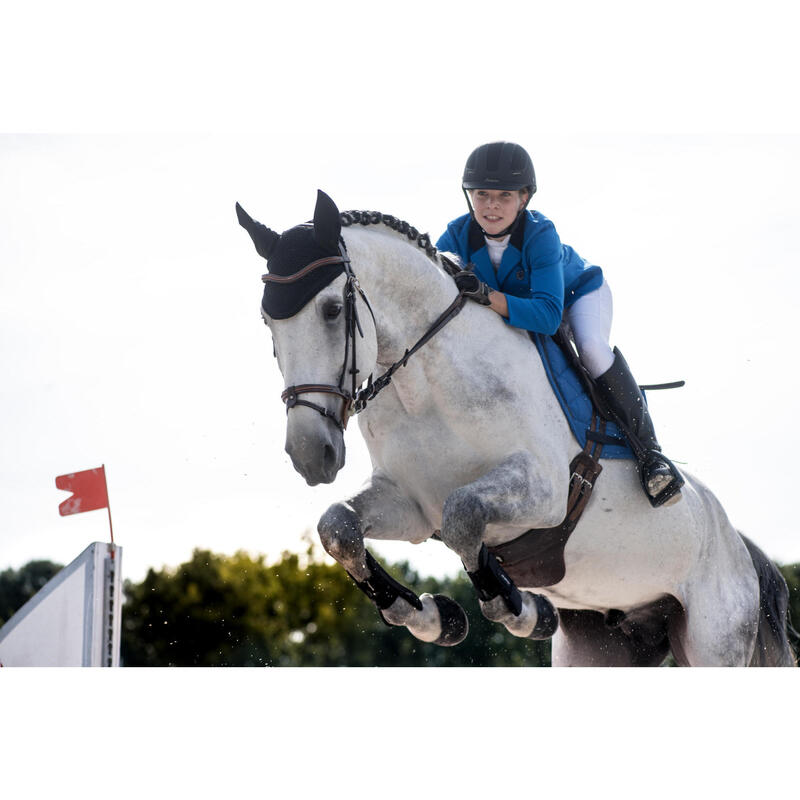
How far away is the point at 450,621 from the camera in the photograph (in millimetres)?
3693

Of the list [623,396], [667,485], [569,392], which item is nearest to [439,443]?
[569,392]

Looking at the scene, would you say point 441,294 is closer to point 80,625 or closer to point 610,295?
point 610,295

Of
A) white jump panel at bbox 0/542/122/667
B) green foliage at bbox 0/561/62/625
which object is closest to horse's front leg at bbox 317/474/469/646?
white jump panel at bbox 0/542/122/667

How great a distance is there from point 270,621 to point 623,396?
54.0 feet

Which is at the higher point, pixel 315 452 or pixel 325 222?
pixel 325 222

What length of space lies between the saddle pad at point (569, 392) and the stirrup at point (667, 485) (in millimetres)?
111

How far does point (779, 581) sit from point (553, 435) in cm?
171

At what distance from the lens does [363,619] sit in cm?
2033

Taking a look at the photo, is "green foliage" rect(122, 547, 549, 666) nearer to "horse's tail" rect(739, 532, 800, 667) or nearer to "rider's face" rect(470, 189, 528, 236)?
"horse's tail" rect(739, 532, 800, 667)

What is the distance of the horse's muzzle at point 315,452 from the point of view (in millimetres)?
3176

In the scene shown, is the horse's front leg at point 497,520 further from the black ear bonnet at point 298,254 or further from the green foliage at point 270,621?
the green foliage at point 270,621

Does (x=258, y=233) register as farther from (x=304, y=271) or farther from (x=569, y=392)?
(x=569, y=392)

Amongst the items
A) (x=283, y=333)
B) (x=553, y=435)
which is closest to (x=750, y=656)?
(x=553, y=435)

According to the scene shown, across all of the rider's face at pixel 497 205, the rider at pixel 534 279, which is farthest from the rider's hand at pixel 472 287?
the rider's face at pixel 497 205
